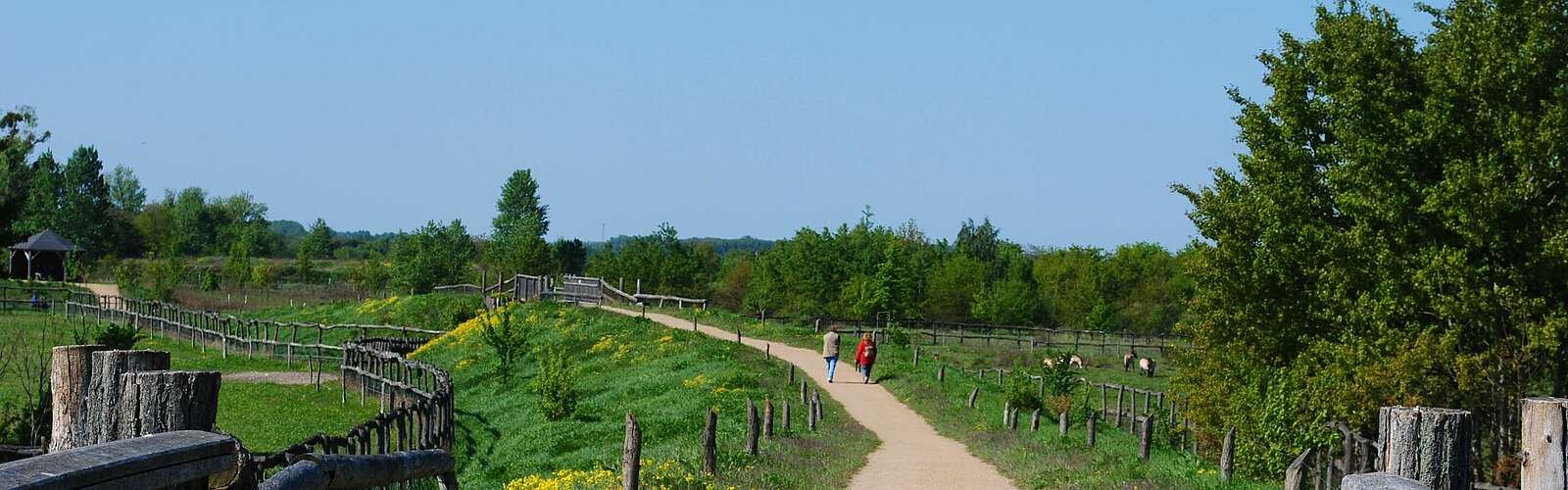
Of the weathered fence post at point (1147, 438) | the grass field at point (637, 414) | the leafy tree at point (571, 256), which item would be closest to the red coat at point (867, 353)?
the grass field at point (637, 414)

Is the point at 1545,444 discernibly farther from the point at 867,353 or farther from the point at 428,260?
the point at 428,260

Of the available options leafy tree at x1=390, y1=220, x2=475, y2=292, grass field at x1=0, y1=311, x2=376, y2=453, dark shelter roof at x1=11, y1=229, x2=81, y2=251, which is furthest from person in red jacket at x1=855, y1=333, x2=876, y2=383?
dark shelter roof at x1=11, y1=229, x2=81, y2=251

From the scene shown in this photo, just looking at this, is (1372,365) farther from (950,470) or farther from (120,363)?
(120,363)

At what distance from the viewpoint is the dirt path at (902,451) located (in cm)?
2025

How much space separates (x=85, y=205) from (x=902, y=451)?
11981cm

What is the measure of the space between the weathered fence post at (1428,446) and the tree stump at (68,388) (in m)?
5.87

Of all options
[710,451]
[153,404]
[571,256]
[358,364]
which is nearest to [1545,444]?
[153,404]

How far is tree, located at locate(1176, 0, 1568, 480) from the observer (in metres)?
27.3

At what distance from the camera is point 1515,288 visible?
A: 27.4 m

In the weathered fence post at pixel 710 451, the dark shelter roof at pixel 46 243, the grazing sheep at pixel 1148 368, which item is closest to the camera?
the weathered fence post at pixel 710 451

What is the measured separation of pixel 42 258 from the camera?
98438mm

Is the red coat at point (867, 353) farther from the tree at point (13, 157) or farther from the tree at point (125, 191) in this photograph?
the tree at point (125, 191)

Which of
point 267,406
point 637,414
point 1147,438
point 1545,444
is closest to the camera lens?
point 1545,444

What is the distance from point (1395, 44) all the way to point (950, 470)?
16960 mm
